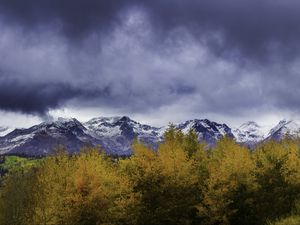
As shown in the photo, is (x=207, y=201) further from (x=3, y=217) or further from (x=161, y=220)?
(x=3, y=217)

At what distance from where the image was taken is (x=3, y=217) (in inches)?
3378

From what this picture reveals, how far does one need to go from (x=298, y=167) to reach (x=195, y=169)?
17054 mm

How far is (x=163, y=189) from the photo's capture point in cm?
7125

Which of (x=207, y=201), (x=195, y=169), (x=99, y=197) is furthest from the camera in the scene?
(x=195, y=169)

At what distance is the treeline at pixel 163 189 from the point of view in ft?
220

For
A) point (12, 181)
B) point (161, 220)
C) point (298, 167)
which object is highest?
point (12, 181)

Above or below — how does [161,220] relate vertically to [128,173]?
below

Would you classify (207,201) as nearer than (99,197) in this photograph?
No

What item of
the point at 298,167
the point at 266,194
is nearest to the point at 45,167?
the point at 266,194

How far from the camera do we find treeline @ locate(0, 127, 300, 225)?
67.2m

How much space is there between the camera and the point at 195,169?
77.4 m

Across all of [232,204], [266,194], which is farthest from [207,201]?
[266,194]

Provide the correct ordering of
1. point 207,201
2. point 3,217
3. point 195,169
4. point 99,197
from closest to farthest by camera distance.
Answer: point 99,197
point 207,201
point 195,169
point 3,217

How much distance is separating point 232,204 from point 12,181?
4095 centimetres
